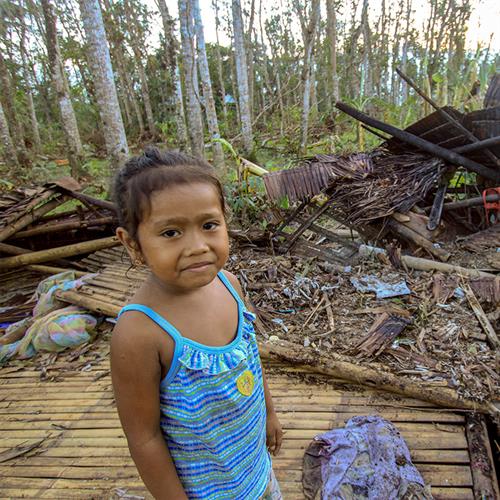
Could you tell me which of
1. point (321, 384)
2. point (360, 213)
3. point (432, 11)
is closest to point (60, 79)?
point (360, 213)

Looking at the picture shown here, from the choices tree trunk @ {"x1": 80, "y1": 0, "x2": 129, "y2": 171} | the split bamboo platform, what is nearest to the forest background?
tree trunk @ {"x1": 80, "y1": 0, "x2": 129, "y2": 171}

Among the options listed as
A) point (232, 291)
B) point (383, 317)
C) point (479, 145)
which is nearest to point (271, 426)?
point (232, 291)

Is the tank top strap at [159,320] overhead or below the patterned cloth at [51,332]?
overhead

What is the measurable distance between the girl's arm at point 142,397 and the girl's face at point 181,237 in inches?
5.9

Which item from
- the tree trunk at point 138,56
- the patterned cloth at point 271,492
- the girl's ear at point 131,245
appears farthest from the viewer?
the tree trunk at point 138,56

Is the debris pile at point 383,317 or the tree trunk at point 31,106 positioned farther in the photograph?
the tree trunk at point 31,106

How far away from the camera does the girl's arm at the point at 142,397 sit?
850 mm

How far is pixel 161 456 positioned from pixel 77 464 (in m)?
1.49

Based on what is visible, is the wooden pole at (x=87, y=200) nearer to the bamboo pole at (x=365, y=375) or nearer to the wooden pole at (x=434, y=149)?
the bamboo pole at (x=365, y=375)

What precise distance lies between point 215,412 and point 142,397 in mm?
221

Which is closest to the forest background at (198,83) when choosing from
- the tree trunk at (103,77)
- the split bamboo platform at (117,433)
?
the tree trunk at (103,77)

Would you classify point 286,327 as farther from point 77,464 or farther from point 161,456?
point 161,456

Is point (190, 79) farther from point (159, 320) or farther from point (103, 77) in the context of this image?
point (159, 320)

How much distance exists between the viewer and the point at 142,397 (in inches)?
34.4
